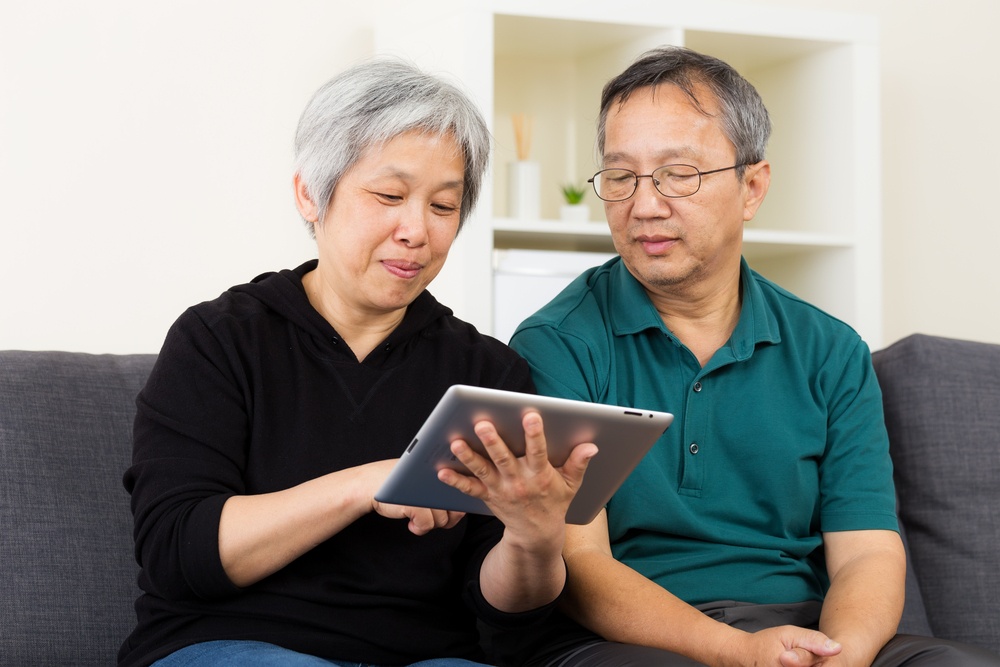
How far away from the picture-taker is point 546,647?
1.60m

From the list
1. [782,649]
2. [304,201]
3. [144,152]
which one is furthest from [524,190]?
[782,649]

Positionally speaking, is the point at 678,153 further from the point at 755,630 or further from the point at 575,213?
the point at 575,213

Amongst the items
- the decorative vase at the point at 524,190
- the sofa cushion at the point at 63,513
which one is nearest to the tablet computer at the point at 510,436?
the sofa cushion at the point at 63,513

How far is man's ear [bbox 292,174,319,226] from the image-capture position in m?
1.49

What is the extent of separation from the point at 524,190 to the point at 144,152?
878 millimetres

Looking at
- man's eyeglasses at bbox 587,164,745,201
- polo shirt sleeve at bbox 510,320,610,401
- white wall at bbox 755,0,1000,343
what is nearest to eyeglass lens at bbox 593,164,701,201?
man's eyeglasses at bbox 587,164,745,201

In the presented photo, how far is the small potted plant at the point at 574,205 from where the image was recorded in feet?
9.20

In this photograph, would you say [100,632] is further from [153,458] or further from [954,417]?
[954,417]

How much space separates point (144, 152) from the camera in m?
2.60

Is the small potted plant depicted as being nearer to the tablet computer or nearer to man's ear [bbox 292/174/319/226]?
man's ear [bbox 292/174/319/226]

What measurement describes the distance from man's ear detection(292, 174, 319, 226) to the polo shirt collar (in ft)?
1.65

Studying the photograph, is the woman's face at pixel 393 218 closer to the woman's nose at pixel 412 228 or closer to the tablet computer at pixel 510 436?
the woman's nose at pixel 412 228

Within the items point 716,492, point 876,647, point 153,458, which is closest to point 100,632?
point 153,458

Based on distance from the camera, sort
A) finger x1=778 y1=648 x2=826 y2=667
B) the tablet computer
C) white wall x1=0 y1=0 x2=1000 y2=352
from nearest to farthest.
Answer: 1. the tablet computer
2. finger x1=778 y1=648 x2=826 y2=667
3. white wall x1=0 y1=0 x2=1000 y2=352
